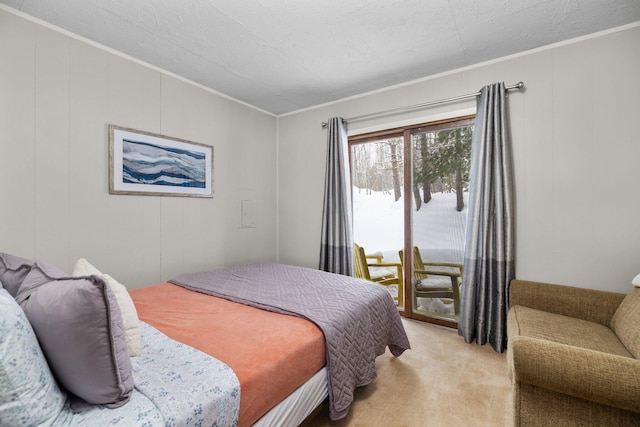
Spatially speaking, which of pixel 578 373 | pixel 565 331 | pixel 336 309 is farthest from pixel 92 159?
pixel 565 331

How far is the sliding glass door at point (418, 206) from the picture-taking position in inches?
117

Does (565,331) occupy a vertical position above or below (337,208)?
below

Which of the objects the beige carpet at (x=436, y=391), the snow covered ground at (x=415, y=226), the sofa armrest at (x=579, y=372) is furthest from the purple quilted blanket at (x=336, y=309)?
the snow covered ground at (x=415, y=226)

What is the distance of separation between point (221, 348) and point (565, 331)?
200 centimetres

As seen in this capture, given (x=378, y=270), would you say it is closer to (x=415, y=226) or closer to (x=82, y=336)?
(x=415, y=226)

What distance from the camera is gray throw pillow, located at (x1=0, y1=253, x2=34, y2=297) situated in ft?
3.86

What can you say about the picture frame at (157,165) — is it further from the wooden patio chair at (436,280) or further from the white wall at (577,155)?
the white wall at (577,155)

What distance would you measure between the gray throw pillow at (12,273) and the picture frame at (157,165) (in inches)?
50.4

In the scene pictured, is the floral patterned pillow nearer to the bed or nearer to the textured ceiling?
the bed

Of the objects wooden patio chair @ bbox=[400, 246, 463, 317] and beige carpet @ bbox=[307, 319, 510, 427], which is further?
wooden patio chair @ bbox=[400, 246, 463, 317]

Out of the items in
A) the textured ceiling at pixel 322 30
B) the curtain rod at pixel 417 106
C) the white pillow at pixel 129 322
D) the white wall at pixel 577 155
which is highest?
the textured ceiling at pixel 322 30

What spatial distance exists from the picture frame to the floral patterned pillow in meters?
1.92

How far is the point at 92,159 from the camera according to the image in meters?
2.35

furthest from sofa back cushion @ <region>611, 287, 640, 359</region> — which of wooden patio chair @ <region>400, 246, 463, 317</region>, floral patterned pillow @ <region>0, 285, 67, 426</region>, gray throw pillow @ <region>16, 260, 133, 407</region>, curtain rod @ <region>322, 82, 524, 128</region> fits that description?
floral patterned pillow @ <region>0, 285, 67, 426</region>
